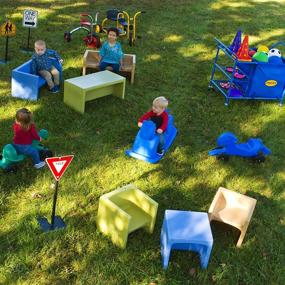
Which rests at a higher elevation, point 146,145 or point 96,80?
point 96,80

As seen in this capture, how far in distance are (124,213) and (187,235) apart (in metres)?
0.78

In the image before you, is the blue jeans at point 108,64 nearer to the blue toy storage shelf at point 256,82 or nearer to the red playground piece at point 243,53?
the blue toy storage shelf at point 256,82

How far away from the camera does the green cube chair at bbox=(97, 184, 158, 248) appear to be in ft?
15.8

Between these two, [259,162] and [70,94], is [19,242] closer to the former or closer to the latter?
[70,94]

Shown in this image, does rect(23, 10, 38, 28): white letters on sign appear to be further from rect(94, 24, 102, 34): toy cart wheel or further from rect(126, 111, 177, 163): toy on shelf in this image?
rect(126, 111, 177, 163): toy on shelf

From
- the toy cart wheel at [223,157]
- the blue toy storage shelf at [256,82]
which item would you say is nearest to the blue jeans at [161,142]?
the toy cart wheel at [223,157]

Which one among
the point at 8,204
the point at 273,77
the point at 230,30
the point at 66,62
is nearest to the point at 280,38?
the point at 230,30

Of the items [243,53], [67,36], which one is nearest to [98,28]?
[67,36]

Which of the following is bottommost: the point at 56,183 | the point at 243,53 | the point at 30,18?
the point at 56,183

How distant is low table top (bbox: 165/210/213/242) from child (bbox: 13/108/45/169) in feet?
7.51

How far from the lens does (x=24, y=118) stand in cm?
567

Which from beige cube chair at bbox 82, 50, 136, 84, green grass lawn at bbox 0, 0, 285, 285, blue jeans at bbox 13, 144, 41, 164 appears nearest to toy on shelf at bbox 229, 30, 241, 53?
green grass lawn at bbox 0, 0, 285, 285

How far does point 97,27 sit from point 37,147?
5.80 m

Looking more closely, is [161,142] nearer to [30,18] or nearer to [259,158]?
[259,158]
